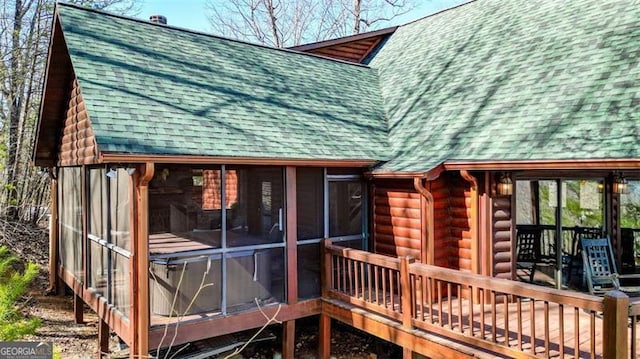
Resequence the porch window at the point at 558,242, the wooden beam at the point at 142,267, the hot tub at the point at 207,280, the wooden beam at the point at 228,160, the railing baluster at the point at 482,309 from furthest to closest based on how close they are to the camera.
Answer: the porch window at the point at 558,242 < the hot tub at the point at 207,280 < the wooden beam at the point at 142,267 < the wooden beam at the point at 228,160 < the railing baluster at the point at 482,309

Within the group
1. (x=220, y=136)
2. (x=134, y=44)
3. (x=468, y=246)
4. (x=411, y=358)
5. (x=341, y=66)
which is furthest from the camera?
(x=341, y=66)

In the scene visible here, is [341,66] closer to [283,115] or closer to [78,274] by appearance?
[283,115]

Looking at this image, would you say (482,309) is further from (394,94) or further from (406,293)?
(394,94)

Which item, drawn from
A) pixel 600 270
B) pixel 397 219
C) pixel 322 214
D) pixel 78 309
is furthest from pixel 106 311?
pixel 600 270

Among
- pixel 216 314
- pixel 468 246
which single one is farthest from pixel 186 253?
pixel 468 246

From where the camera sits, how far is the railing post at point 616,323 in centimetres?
359

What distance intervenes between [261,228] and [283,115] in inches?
78.1

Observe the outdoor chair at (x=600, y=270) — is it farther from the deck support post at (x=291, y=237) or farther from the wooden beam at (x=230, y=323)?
the deck support post at (x=291, y=237)

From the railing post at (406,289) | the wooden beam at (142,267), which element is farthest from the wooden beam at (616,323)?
the wooden beam at (142,267)

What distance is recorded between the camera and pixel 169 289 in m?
5.57

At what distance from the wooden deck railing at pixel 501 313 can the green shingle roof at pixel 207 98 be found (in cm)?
192

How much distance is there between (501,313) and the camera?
5875 mm

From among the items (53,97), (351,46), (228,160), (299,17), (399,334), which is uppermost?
(299,17)
